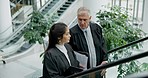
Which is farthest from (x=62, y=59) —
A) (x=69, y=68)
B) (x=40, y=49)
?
(x=40, y=49)

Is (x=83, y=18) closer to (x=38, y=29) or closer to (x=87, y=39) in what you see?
(x=87, y=39)

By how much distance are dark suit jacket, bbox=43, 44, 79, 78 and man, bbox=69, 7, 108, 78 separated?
1.78 feet

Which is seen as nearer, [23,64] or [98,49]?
[98,49]

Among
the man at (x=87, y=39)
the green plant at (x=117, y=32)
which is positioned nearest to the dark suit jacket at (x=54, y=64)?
the man at (x=87, y=39)

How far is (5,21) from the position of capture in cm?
901

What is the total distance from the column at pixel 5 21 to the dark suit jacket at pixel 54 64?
7231 mm

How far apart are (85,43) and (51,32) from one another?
2.15 feet

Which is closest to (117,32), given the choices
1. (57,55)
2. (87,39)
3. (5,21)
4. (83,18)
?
(87,39)

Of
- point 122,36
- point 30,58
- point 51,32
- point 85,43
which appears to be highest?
point 51,32

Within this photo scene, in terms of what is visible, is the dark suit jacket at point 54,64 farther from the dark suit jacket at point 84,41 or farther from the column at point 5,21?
the column at point 5,21

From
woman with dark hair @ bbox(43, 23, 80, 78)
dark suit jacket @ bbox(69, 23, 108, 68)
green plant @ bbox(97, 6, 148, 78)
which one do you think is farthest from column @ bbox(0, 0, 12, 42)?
woman with dark hair @ bbox(43, 23, 80, 78)

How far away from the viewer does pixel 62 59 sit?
218cm

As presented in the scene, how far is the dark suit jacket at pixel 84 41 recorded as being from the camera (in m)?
2.73

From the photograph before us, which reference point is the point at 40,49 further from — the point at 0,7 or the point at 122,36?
the point at 122,36
